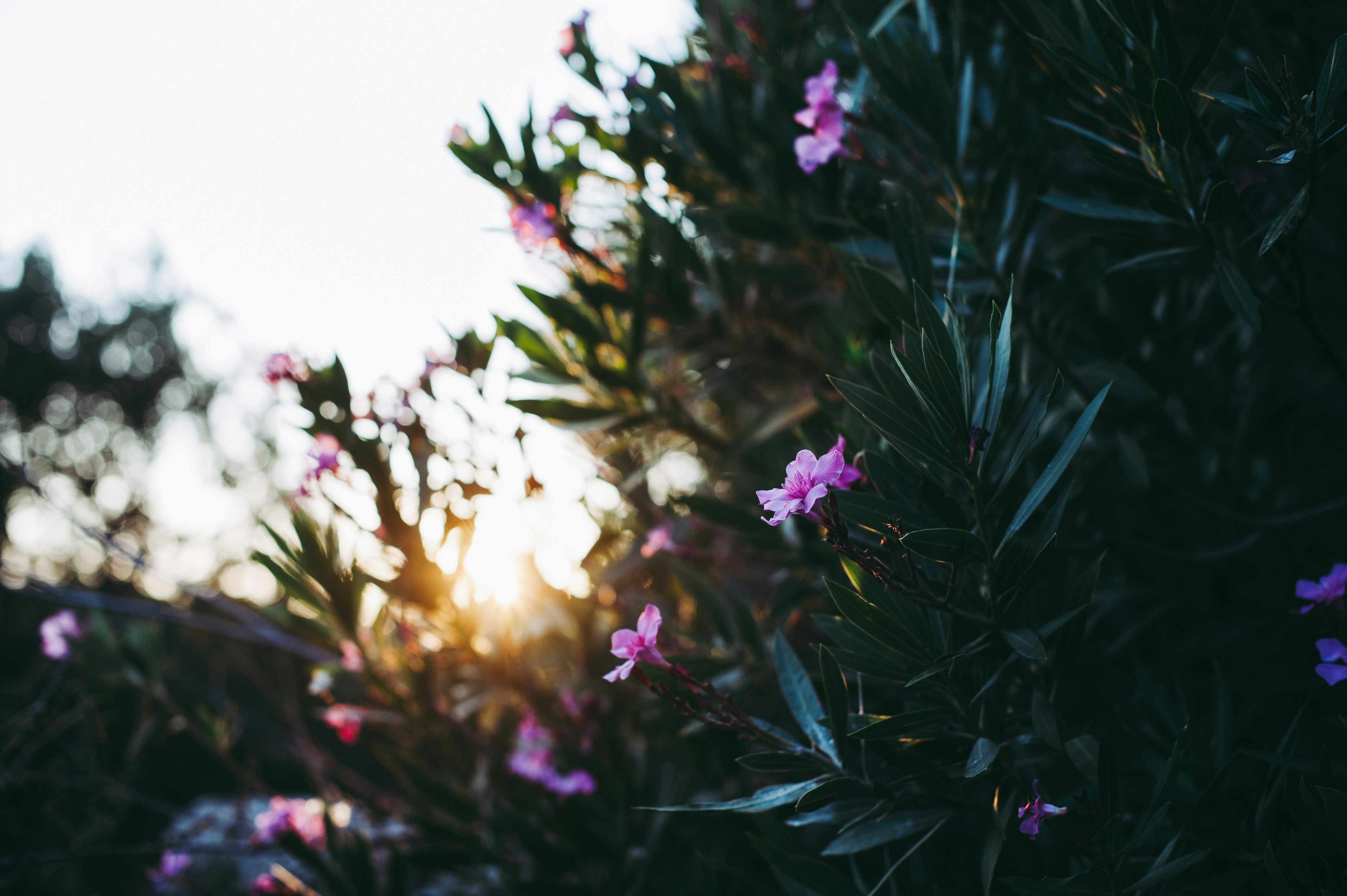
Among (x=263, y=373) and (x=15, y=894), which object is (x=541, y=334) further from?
(x=15, y=894)

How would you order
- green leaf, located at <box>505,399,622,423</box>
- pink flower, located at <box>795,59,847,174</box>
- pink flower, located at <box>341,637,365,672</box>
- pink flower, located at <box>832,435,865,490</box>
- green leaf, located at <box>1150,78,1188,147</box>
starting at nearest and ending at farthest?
green leaf, located at <box>1150,78,1188,147</box>
pink flower, located at <box>832,435,865,490</box>
pink flower, located at <box>795,59,847,174</box>
green leaf, located at <box>505,399,622,423</box>
pink flower, located at <box>341,637,365,672</box>

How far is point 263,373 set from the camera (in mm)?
1601

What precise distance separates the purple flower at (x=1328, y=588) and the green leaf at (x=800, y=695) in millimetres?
615

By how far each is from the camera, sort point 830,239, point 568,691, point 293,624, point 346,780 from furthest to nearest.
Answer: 1. point 346,780
2. point 568,691
3. point 293,624
4. point 830,239

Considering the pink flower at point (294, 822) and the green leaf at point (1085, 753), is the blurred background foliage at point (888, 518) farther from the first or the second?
the pink flower at point (294, 822)

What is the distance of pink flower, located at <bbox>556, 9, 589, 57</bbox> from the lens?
5.09 feet

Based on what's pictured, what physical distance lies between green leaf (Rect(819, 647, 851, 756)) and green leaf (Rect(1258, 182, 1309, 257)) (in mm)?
643

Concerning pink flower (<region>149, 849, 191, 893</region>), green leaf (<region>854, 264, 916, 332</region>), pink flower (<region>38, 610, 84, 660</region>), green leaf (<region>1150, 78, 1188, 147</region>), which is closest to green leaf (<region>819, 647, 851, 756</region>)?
green leaf (<region>854, 264, 916, 332</region>)

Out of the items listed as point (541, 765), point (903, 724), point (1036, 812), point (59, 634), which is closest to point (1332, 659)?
point (1036, 812)

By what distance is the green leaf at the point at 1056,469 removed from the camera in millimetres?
632

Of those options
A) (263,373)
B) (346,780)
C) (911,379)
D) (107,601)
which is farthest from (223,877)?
(911,379)

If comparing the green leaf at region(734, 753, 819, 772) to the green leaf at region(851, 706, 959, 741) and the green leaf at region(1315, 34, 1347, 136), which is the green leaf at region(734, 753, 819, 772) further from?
the green leaf at region(1315, 34, 1347, 136)

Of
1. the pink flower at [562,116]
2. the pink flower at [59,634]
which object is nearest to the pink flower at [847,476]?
the pink flower at [562,116]

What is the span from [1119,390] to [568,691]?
1462 mm
